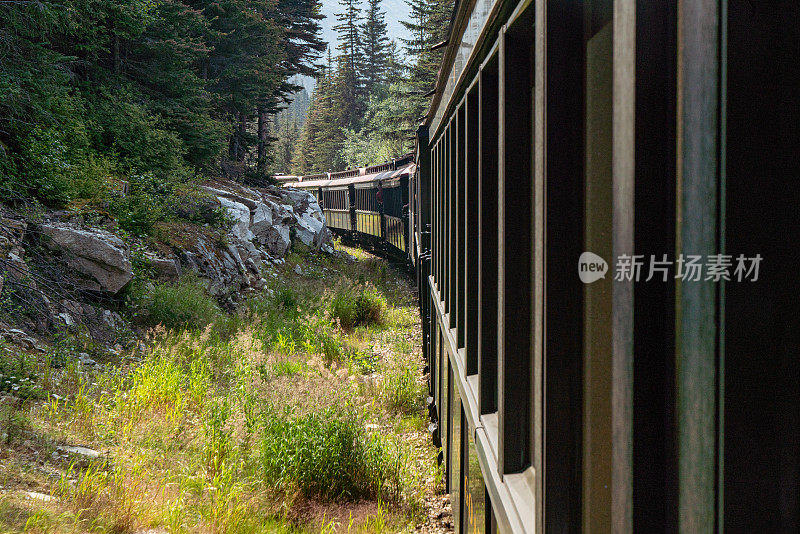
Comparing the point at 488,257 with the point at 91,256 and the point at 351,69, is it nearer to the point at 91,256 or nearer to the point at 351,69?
the point at 91,256

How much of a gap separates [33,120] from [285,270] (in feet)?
24.6

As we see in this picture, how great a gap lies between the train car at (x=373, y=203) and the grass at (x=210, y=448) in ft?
22.0

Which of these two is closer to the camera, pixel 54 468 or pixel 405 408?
pixel 54 468

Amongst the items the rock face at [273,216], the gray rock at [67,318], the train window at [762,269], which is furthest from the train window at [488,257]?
the rock face at [273,216]

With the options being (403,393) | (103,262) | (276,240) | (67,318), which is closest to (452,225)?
(403,393)

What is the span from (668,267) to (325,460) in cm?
456

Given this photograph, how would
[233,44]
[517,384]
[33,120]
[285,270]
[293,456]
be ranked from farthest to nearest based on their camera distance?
[233,44] → [285,270] → [33,120] → [293,456] → [517,384]

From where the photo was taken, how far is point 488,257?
2.40 m

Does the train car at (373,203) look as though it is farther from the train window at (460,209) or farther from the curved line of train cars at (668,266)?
the curved line of train cars at (668,266)

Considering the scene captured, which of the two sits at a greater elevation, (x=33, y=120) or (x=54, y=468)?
(x=33, y=120)

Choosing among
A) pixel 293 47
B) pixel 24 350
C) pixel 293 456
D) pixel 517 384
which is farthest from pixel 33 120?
pixel 293 47

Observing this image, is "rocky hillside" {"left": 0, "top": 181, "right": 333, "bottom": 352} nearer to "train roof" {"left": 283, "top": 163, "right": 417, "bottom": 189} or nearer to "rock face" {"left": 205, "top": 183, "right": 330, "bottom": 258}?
"rock face" {"left": 205, "top": 183, "right": 330, "bottom": 258}

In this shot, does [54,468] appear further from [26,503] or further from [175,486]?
[175,486]

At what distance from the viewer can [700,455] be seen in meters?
0.73
